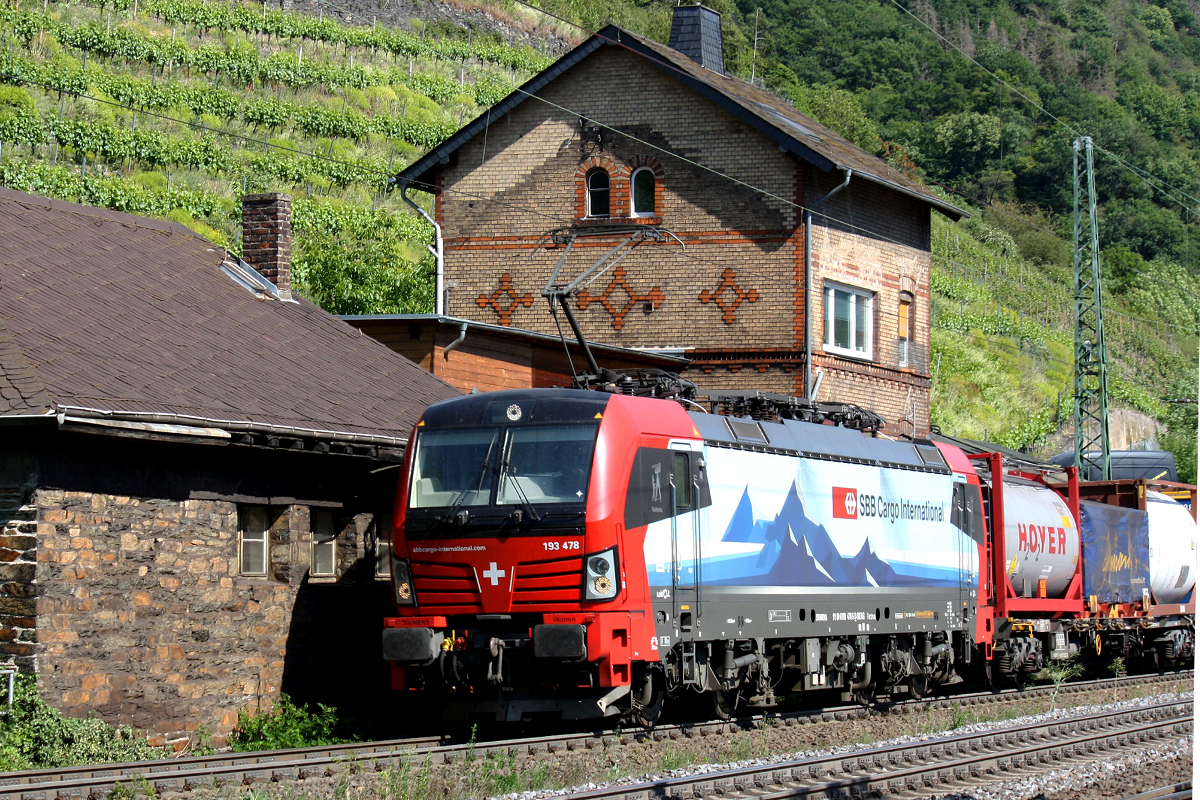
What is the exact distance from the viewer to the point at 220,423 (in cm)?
1343

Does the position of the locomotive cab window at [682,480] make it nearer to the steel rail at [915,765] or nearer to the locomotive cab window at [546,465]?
the locomotive cab window at [546,465]

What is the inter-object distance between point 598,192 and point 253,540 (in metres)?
16.2

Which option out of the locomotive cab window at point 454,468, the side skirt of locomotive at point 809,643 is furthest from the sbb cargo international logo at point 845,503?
the locomotive cab window at point 454,468

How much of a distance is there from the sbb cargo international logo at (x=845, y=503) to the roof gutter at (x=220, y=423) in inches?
196

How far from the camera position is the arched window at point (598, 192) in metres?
29.8

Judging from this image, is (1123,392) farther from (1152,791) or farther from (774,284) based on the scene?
(1152,791)

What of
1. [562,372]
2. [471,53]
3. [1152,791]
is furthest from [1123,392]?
[1152,791]

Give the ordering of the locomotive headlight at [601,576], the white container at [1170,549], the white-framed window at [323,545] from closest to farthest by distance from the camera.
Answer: the locomotive headlight at [601,576] < the white-framed window at [323,545] < the white container at [1170,549]

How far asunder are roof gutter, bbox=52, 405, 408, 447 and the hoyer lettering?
32.8 feet

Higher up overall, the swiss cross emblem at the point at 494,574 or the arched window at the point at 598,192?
the arched window at the point at 598,192

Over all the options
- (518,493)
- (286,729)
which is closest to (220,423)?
Answer: (518,493)

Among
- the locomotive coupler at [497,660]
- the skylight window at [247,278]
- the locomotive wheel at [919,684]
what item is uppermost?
the skylight window at [247,278]

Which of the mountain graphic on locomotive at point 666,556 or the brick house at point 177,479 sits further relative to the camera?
the mountain graphic on locomotive at point 666,556

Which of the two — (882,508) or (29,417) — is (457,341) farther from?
(29,417)
